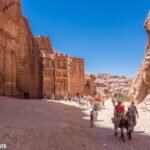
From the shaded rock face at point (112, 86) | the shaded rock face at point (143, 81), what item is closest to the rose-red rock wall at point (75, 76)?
the shaded rock face at point (112, 86)

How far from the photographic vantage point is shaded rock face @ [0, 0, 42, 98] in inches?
1206

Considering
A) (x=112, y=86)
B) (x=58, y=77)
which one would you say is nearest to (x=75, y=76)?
(x=58, y=77)

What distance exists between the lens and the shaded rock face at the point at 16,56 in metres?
30.6

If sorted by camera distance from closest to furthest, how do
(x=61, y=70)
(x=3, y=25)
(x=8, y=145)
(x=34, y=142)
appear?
(x=8, y=145) → (x=34, y=142) → (x=3, y=25) → (x=61, y=70)

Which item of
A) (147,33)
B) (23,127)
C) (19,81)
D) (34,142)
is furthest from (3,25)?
(34,142)

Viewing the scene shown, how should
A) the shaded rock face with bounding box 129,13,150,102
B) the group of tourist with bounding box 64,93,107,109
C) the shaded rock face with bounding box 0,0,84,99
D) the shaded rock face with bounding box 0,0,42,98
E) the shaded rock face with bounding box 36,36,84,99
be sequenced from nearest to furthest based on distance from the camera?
the group of tourist with bounding box 64,93,107,109 → the shaded rock face with bounding box 129,13,150,102 → the shaded rock face with bounding box 0,0,42,98 → the shaded rock face with bounding box 0,0,84,99 → the shaded rock face with bounding box 36,36,84,99

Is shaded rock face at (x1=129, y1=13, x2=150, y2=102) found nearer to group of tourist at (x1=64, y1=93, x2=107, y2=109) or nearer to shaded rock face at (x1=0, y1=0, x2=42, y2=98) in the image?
group of tourist at (x1=64, y1=93, x2=107, y2=109)

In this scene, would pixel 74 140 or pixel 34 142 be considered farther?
pixel 74 140

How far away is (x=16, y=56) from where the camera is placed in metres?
34.3

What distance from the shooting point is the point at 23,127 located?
1167 cm

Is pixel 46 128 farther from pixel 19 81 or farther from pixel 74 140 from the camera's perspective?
pixel 19 81

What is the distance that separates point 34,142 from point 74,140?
5.96ft

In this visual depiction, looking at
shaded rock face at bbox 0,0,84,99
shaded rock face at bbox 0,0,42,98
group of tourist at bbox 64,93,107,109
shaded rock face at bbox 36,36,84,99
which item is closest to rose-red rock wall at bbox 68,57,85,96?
shaded rock face at bbox 36,36,84,99

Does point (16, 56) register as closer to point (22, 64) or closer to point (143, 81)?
point (22, 64)
